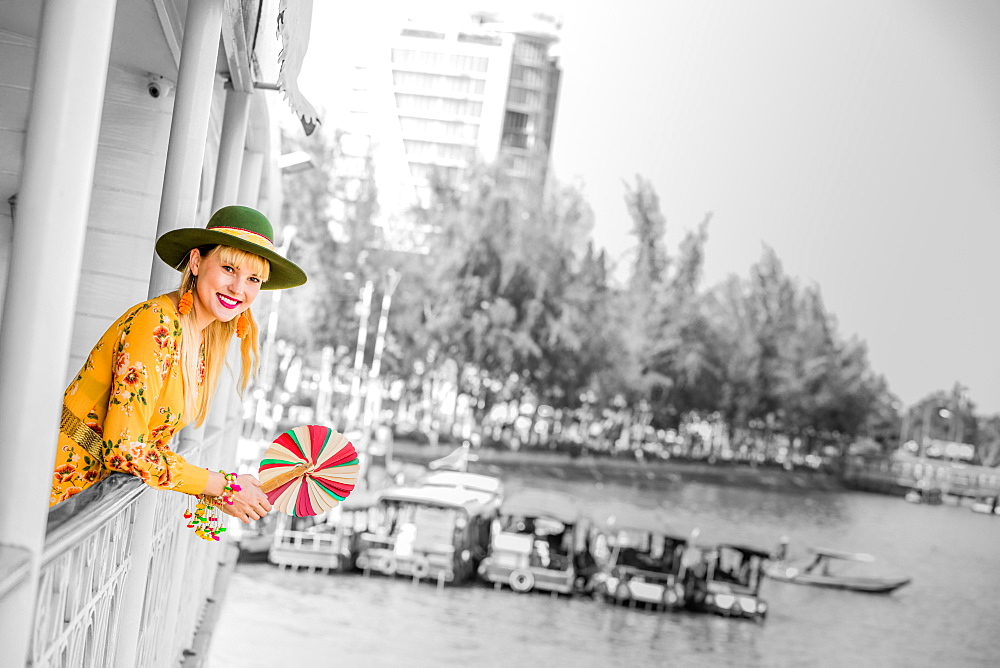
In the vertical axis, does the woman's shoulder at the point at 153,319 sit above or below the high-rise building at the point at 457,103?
below

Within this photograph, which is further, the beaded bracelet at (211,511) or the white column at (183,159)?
the white column at (183,159)

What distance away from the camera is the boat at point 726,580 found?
1452 cm

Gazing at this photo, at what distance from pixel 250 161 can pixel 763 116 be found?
13009 millimetres

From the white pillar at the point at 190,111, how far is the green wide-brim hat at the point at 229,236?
21cm

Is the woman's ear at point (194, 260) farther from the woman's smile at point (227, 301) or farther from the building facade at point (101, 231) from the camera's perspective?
the building facade at point (101, 231)

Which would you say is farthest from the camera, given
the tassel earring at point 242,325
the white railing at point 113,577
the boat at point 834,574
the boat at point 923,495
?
the boat at point 923,495

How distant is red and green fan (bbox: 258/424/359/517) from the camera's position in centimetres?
172

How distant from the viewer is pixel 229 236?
66.9 inches

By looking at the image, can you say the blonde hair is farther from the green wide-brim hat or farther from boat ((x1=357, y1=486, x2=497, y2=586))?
boat ((x1=357, y1=486, x2=497, y2=586))

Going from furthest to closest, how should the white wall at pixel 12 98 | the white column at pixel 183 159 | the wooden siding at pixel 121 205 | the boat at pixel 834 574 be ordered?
1. the boat at pixel 834 574
2. the wooden siding at pixel 121 205
3. the white wall at pixel 12 98
4. the white column at pixel 183 159

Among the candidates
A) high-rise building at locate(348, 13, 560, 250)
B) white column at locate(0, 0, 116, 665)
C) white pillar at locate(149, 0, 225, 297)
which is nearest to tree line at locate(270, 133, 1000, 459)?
high-rise building at locate(348, 13, 560, 250)

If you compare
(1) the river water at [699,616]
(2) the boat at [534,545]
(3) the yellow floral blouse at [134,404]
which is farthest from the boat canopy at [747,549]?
(3) the yellow floral blouse at [134,404]

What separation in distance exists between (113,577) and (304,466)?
357 mm

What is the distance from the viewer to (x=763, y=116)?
50.7 ft
